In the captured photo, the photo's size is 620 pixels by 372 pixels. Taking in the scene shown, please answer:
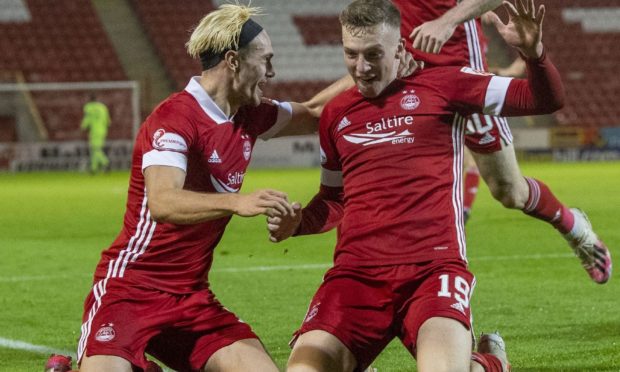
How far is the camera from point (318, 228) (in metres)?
4.78

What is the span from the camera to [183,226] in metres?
4.53

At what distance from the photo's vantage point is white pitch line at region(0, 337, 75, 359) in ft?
19.4

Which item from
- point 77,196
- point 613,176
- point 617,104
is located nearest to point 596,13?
point 617,104

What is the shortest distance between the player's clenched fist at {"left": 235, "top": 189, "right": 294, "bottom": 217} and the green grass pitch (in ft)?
5.40

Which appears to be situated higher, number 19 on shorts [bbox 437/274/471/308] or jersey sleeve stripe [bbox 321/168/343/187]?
jersey sleeve stripe [bbox 321/168/343/187]

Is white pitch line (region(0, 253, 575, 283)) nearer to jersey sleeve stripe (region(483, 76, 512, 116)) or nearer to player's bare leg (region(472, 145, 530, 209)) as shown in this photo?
player's bare leg (region(472, 145, 530, 209))

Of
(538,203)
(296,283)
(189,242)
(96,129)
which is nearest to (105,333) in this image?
(189,242)

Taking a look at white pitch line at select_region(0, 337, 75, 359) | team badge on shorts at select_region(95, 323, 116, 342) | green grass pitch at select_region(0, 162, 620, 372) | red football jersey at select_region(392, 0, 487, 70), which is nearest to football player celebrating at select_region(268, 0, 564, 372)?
team badge on shorts at select_region(95, 323, 116, 342)

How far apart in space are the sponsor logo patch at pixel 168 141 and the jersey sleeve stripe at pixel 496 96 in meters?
1.16

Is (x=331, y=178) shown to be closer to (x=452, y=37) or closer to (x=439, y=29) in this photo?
(x=439, y=29)

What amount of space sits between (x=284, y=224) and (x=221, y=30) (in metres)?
0.82

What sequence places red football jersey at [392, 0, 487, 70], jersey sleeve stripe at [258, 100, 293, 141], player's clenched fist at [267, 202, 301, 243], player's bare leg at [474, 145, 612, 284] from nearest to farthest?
player's clenched fist at [267, 202, 301, 243] < jersey sleeve stripe at [258, 100, 293, 141] < red football jersey at [392, 0, 487, 70] < player's bare leg at [474, 145, 612, 284]

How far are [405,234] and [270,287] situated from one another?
3569mm

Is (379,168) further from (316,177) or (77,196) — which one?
(316,177)
